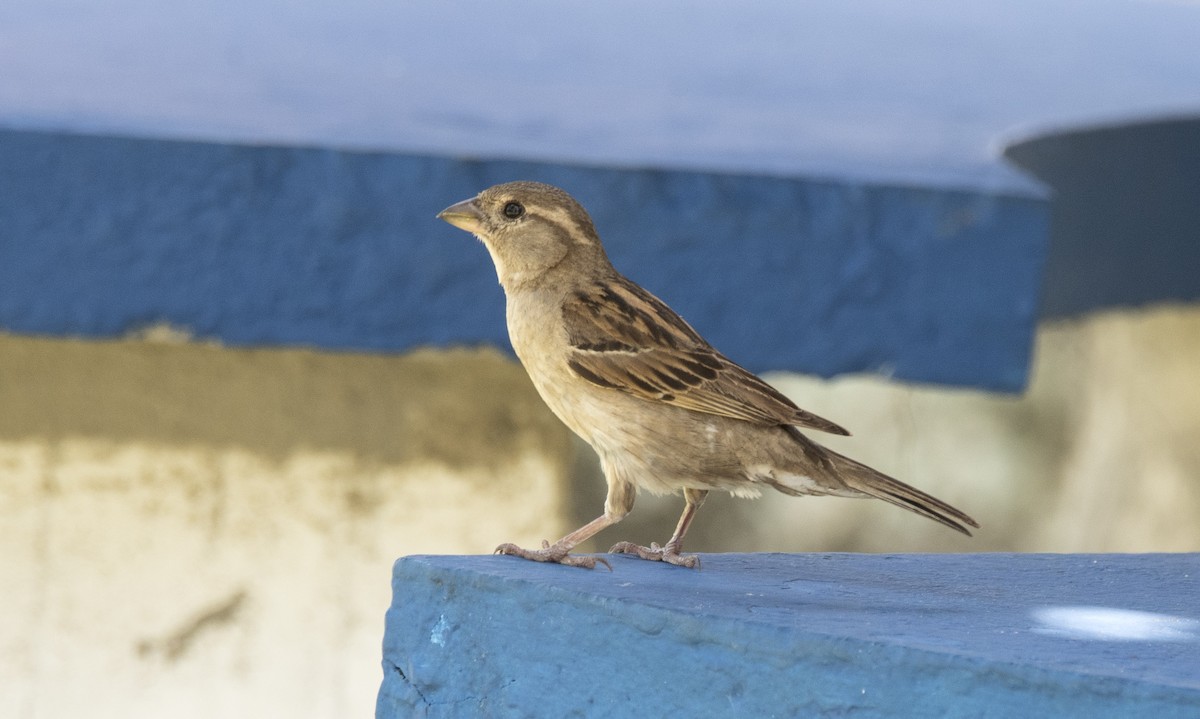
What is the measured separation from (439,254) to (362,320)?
27 cm

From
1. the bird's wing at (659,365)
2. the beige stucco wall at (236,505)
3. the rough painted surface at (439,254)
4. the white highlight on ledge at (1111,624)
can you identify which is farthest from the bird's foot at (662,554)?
the beige stucco wall at (236,505)

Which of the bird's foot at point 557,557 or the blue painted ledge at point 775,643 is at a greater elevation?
the bird's foot at point 557,557

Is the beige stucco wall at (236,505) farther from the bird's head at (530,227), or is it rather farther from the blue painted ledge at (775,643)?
the blue painted ledge at (775,643)

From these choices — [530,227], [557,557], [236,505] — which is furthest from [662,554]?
[236,505]

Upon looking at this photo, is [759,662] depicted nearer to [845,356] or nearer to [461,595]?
[461,595]

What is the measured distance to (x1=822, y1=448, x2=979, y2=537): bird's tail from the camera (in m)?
3.19

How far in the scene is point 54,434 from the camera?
5.27m

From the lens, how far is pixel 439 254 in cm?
Answer: 488

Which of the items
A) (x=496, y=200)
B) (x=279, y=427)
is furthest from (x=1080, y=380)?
(x=496, y=200)

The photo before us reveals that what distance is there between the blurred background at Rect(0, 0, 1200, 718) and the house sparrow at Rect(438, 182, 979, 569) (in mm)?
1432

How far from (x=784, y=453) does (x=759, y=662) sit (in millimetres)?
895

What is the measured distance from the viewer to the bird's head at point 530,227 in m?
3.39

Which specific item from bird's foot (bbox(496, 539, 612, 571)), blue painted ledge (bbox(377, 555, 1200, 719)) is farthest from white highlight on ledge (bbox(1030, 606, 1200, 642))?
bird's foot (bbox(496, 539, 612, 571))

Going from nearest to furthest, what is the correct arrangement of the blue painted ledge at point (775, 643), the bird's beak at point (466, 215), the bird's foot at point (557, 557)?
the blue painted ledge at point (775, 643)
the bird's foot at point (557, 557)
the bird's beak at point (466, 215)
